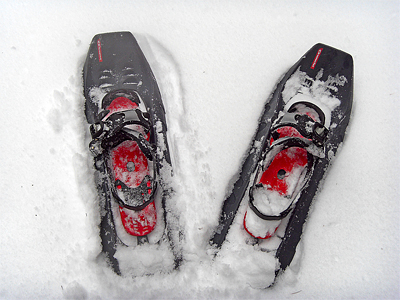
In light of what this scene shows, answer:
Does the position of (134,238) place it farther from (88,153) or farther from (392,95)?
(392,95)

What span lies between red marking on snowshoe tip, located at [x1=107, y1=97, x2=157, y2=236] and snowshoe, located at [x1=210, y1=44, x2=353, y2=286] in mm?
405

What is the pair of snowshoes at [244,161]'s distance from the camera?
114 cm

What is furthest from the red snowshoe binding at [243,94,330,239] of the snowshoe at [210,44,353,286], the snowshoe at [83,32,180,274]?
the snowshoe at [83,32,180,274]

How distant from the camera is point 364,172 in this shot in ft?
4.41

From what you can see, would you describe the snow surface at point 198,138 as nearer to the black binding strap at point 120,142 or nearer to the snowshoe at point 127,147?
A: the snowshoe at point 127,147

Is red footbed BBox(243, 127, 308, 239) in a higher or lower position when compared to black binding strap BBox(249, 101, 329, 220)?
lower

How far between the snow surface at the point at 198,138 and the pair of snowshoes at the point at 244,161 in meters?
0.08

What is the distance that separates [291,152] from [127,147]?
934 millimetres

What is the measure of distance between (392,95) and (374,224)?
86 centimetres

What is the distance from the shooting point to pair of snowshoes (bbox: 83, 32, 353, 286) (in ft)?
3.75

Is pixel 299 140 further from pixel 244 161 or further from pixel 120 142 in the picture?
pixel 120 142

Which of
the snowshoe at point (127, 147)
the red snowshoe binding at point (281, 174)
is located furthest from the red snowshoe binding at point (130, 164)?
the red snowshoe binding at point (281, 174)

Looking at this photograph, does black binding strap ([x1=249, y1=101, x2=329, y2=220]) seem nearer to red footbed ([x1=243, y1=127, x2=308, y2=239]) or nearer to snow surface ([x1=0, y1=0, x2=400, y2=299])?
red footbed ([x1=243, y1=127, x2=308, y2=239])

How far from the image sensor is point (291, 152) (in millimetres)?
1218
